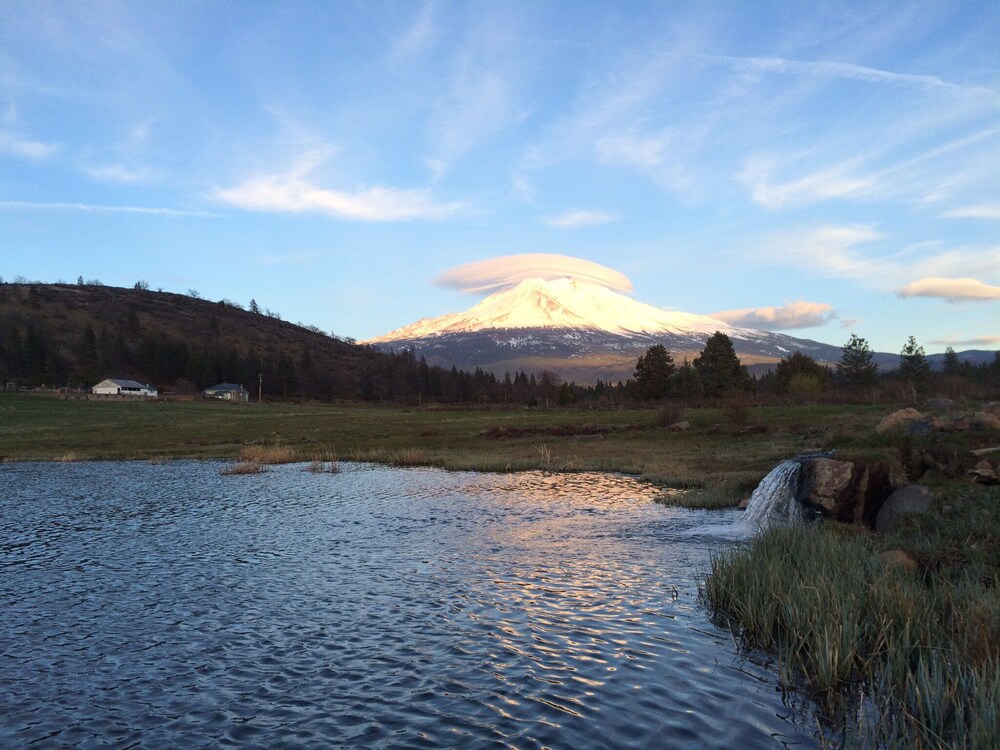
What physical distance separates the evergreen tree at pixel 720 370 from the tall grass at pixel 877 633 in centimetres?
9885

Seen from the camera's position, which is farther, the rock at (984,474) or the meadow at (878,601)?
the rock at (984,474)

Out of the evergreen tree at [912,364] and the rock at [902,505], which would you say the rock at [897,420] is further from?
the evergreen tree at [912,364]

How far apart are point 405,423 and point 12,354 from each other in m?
138

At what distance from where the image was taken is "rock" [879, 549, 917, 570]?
13383 millimetres

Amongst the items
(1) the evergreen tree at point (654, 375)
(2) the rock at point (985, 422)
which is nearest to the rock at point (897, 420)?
(2) the rock at point (985, 422)

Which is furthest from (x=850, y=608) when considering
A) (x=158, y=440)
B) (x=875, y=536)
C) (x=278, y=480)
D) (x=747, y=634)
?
(x=158, y=440)

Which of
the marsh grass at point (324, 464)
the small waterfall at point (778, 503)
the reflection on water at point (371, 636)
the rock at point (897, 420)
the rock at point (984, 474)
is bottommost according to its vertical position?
the marsh grass at point (324, 464)

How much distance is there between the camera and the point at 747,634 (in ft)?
42.2

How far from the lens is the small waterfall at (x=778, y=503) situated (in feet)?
72.7

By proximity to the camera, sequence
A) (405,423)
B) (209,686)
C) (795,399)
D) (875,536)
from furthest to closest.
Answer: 1. (405,423)
2. (795,399)
3. (875,536)
4. (209,686)

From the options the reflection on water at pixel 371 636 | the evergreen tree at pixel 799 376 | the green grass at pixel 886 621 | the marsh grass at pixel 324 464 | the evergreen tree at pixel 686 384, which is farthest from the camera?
the evergreen tree at pixel 686 384

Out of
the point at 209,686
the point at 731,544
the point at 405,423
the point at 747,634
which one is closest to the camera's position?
the point at 209,686

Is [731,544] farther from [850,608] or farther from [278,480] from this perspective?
[278,480]

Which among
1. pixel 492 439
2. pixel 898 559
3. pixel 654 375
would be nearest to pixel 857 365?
pixel 654 375
